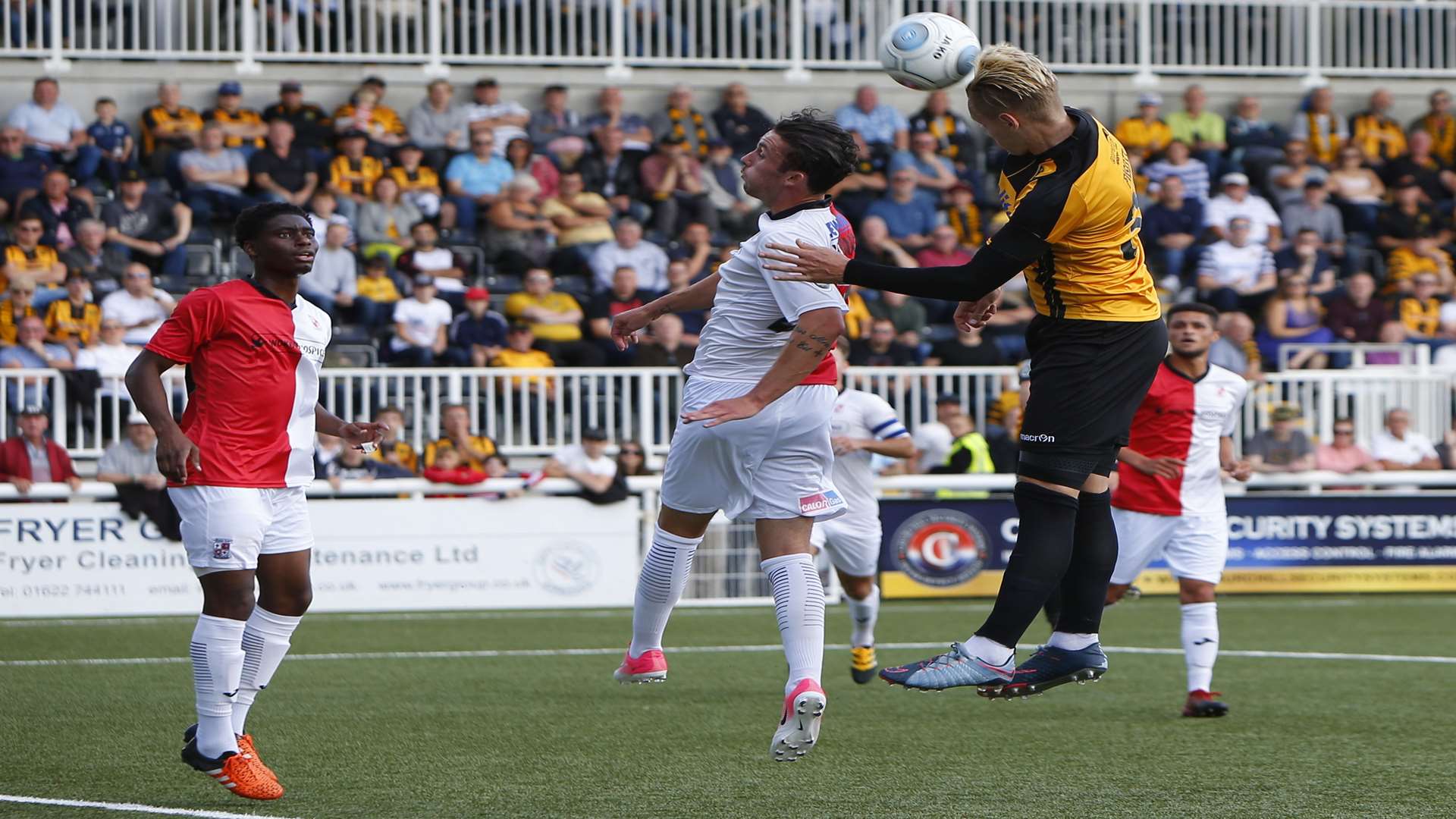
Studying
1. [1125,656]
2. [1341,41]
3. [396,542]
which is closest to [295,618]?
[1125,656]

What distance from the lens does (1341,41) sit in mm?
23297

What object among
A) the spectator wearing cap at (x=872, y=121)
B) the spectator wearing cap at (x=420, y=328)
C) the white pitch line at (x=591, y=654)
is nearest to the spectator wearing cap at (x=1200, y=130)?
the spectator wearing cap at (x=872, y=121)

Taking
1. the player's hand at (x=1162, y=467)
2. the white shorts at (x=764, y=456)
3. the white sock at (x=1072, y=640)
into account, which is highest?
the white shorts at (x=764, y=456)

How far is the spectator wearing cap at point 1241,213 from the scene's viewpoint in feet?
65.1

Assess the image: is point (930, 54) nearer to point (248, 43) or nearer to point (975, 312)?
point (975, 312)

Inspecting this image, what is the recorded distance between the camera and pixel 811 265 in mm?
5723

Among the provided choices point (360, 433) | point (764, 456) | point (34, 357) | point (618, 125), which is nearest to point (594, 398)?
point (618, 125)

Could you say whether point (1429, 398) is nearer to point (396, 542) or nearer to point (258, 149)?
point (396, 542)

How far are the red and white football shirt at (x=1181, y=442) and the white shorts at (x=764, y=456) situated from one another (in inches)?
122

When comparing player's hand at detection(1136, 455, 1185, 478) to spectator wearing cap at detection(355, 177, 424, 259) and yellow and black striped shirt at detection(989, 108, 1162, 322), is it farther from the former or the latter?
spectator wearing cap at detection(355, 177, 424, 259)

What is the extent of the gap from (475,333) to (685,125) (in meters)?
4.23

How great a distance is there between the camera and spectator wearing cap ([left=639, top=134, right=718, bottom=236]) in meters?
19.0

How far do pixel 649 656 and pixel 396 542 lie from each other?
804cm

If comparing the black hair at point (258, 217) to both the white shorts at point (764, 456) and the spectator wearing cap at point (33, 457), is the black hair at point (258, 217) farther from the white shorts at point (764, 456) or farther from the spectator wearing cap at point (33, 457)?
the spectator wearing cap at point (33, 457)
